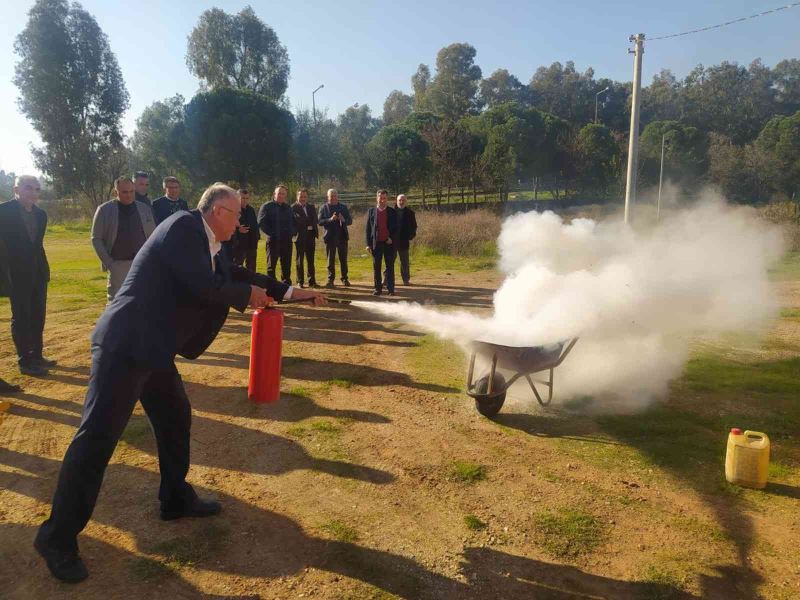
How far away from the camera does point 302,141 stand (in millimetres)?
36750

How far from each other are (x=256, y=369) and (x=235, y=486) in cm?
94

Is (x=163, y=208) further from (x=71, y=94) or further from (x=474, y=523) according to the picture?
(x=71, y=94)

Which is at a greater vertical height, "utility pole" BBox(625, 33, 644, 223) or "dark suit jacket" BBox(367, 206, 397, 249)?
"utility pole" BBox(625, 33, 644, 223)

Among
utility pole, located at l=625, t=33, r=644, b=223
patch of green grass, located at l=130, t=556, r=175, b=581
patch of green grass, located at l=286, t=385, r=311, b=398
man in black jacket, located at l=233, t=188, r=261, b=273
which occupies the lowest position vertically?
patch of green grass, located at l=130, t=556, r=175, b=581

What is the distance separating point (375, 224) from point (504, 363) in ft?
22.7

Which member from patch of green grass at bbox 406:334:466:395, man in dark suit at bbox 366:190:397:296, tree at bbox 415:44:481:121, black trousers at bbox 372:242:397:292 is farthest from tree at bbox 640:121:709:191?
patch of green grass at bbox 406:334:466:395

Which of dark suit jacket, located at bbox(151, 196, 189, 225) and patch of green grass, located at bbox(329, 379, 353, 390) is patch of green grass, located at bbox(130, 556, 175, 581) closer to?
patch of green grass, located at bbox(329, 379, 353, 390)

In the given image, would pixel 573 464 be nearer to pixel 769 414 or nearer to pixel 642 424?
pixel 642 424

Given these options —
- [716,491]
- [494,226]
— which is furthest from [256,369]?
[494,226]

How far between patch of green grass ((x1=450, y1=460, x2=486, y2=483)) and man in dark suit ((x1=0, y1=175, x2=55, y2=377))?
218 inches

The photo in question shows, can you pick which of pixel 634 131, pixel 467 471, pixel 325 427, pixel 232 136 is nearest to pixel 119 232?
pixel 325 427

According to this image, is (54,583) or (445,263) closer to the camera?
(54,583)

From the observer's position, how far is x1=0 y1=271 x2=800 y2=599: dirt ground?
10.7 feet

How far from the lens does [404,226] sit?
12.3 metres
